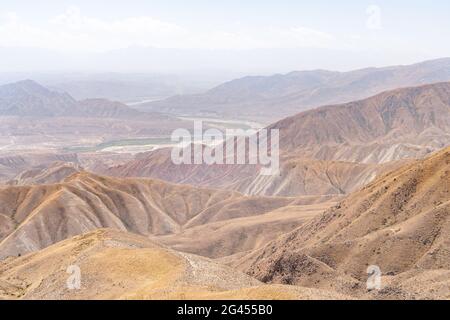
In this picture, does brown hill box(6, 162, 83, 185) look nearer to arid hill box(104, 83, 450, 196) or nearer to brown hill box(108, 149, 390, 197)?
brown hill box(108, 149, 390, 197)

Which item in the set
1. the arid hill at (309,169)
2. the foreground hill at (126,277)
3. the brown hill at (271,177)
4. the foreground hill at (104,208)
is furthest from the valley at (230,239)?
the arid hill at (309,169)

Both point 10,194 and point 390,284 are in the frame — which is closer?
point 390,284

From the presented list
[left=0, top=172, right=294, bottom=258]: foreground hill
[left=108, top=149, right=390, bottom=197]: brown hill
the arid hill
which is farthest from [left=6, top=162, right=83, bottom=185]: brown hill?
[left=0, top=172, right=294, bottom=258]: foreground hill

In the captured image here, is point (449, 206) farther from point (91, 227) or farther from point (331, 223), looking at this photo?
point (91, 227)

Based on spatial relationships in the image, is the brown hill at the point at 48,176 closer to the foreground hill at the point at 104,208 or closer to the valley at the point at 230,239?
the foreground hill at the point at 104,208
